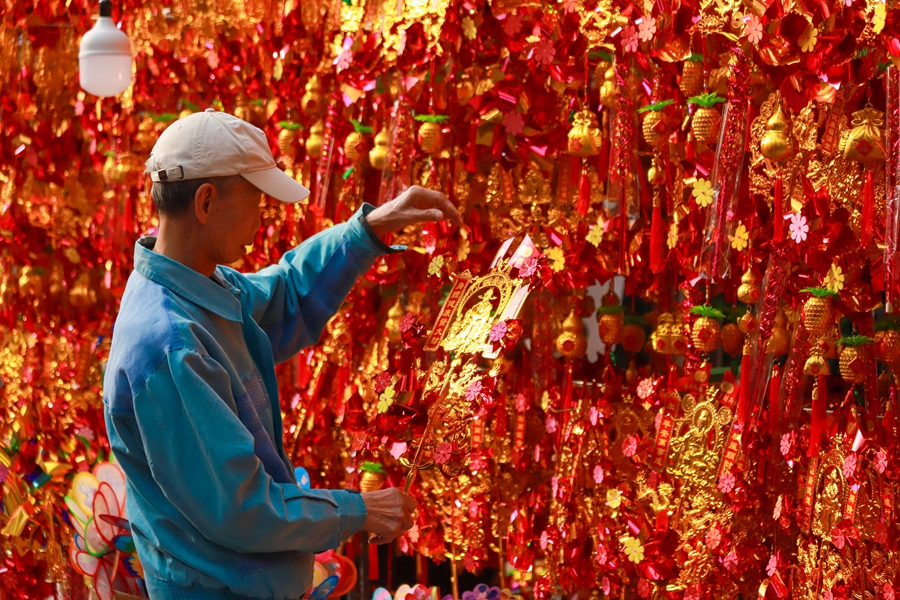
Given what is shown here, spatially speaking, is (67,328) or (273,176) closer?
(273,176)

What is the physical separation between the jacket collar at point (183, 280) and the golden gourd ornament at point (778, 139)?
2.78 ft

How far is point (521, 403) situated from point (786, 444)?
1.75 ft

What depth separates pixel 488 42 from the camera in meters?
2.25

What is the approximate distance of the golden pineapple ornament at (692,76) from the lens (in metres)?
1.92

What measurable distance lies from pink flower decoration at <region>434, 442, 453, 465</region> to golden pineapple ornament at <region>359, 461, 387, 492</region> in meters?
0.49

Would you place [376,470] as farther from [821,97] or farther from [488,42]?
[821,97]

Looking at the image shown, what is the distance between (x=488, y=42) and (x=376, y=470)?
2.87ft

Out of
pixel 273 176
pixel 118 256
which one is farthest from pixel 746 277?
pixel 118 256

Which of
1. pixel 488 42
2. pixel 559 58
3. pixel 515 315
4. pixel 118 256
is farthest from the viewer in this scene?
pixel 118 256

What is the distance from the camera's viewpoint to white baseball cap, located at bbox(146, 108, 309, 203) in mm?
1407

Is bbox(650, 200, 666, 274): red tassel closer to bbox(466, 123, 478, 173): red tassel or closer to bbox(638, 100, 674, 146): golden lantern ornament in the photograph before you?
bbox(638, 100, 674, 146): golden lantern ornament

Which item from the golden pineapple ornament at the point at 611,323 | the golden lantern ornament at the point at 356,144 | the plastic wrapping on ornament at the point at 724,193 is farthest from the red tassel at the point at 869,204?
the golden lantern ornament at the point at 356,144

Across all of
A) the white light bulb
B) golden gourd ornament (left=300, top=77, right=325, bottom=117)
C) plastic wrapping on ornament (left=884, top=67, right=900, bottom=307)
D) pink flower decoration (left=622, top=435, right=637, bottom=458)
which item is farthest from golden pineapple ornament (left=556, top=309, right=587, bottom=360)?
the white light bulb

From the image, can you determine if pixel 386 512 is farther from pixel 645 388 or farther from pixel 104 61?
pixel 104 61
